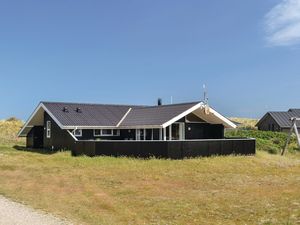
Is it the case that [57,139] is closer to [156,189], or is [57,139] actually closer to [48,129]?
[48,129]

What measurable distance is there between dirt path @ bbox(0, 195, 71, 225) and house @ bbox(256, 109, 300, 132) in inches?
2136

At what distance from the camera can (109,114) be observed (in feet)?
119

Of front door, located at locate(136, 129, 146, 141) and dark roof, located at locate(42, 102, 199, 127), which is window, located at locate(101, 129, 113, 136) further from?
front door, located at locate(136, 129, 146, 141)

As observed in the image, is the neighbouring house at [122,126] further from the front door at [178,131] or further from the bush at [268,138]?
the bush at [268,138]

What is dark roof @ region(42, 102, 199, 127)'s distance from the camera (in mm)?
31469

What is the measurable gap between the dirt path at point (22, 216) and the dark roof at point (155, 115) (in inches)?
702

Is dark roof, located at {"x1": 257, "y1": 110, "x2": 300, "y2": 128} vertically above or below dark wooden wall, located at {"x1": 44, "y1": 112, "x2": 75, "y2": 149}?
above

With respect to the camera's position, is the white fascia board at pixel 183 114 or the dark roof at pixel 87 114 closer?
the white fascia board at pixel 183 114

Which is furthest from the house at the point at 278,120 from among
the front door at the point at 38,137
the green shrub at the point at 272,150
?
the front door at the point at 38,137

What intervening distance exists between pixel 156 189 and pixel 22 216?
7.11 metres

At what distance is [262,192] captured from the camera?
16781mm

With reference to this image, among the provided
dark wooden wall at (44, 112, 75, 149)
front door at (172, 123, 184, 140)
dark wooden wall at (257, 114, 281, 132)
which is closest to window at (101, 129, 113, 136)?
dark wooden wall at (44, 112, 75, 149)

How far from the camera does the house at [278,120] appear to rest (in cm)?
6234

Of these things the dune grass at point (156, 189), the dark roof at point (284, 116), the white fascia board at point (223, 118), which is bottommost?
the dune grass at point (156, 189)
